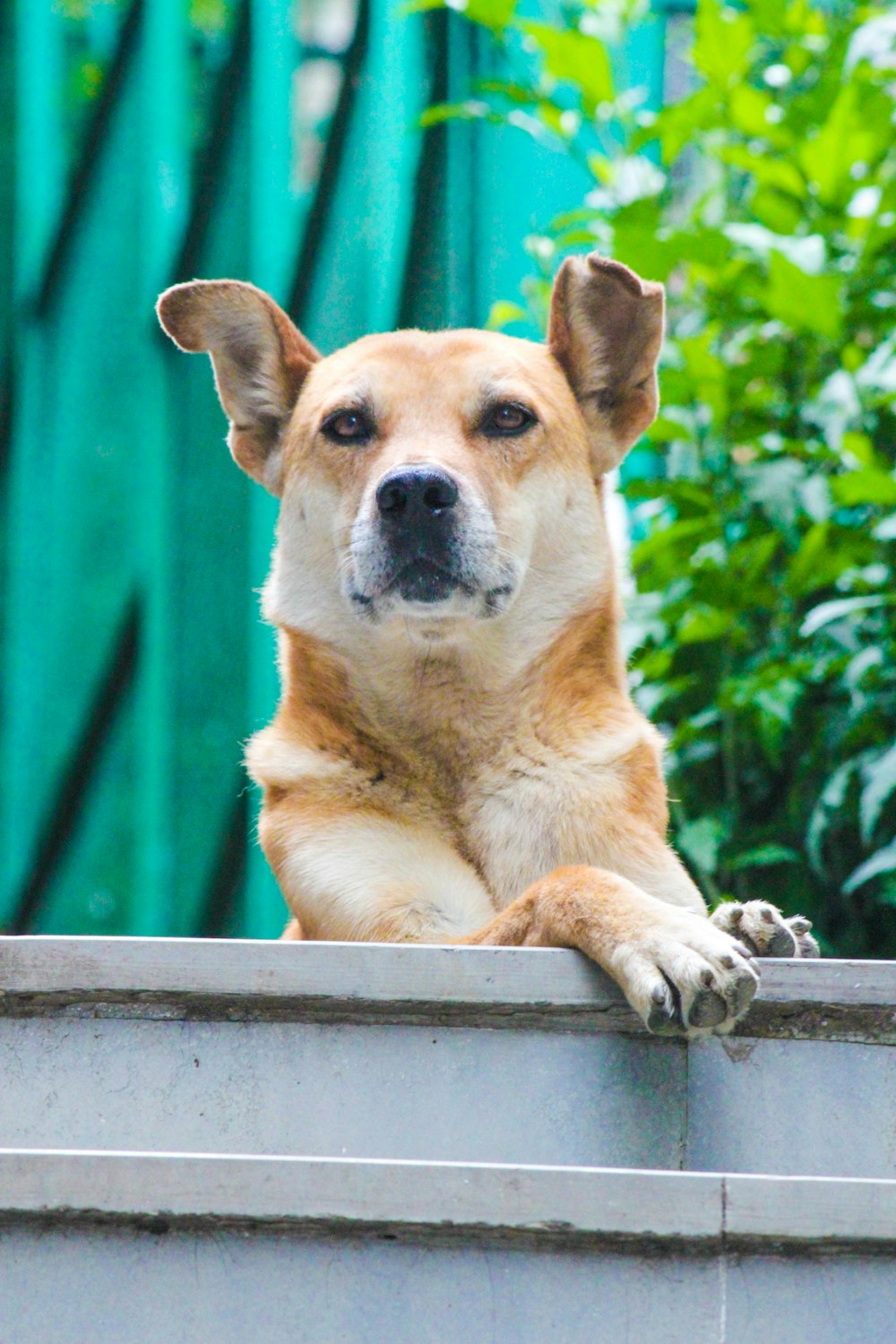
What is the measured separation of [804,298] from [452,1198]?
2609 millimetres

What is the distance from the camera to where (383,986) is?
139 centimetres

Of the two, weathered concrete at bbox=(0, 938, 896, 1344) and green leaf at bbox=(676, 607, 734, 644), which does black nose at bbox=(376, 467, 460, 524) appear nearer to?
weathered concrete at bbox=(0, 938, 896, 1344)

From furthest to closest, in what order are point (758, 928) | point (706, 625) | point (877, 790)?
point (706, 625), point (877, 790), point (758, 928)

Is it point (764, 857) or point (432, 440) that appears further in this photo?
point (764, 857)

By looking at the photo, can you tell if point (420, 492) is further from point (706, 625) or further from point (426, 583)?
point (706, 625)

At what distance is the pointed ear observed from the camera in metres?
2.32

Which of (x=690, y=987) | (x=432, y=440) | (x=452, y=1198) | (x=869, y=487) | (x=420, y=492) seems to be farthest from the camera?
(x=869, y=487)

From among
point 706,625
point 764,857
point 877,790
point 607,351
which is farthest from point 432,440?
point 764,857

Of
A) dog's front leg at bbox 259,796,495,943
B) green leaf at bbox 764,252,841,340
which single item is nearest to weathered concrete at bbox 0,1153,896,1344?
dog's front leg at bbox 259,796,495,943

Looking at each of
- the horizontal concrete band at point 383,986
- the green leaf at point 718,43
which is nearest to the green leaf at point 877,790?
the horizontal concrete band at point 383,986

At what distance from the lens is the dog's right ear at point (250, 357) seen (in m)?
2.40

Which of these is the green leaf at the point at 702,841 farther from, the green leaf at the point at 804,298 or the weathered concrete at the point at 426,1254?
the weathered concrete at the point at 426,1254

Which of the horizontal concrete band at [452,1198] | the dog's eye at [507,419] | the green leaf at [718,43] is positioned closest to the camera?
the horizontal concrete band at [452,1198]

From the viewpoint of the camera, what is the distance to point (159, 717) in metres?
3.86
